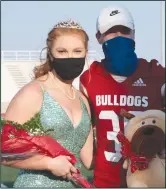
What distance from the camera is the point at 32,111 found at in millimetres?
2289

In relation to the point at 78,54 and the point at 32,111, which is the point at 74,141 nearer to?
the point at 32,111

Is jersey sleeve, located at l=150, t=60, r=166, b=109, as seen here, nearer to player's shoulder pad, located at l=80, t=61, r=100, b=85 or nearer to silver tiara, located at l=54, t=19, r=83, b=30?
player's shoulder pad, located at l=80, t=61, r=100, b=85

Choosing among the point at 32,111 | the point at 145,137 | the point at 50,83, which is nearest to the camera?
the point at 32,111

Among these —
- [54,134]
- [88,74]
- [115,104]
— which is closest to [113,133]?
[115,104]

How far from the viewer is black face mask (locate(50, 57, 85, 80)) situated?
2471 mm

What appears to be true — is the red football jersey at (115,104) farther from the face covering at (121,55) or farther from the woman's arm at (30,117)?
the woman's arm at (30,117)

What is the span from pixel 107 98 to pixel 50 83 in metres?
0.67

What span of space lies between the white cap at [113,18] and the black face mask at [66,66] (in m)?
0.56

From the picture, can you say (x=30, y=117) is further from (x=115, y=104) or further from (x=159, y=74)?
(x=159, y=74)

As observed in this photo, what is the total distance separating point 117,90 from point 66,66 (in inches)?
25.5

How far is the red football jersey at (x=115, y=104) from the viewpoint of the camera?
9.84ft

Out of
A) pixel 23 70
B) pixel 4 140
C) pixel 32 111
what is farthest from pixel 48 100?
pixel 23 70

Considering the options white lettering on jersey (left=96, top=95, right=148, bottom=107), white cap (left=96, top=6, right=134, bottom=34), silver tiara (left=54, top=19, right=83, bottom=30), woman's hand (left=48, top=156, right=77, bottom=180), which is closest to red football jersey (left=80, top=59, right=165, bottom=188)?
white lettering on jersey (left=96, top=95, right=148, bottom=107)

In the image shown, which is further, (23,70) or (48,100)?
(23,70)
